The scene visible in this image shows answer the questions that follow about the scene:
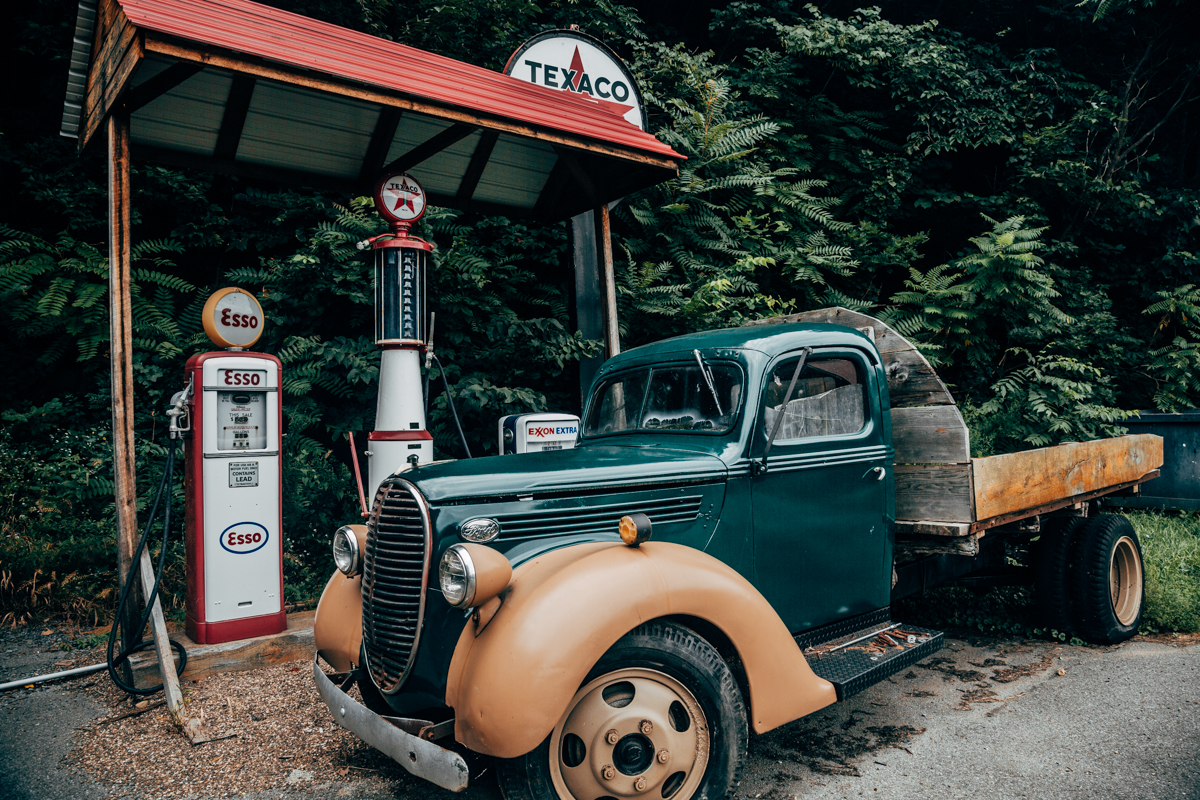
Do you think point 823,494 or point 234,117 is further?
point 234,117

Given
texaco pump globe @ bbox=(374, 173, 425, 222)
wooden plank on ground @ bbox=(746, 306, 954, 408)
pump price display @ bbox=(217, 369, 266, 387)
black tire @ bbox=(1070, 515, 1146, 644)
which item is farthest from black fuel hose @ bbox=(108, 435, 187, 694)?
black tire @ bbox=(1070, 515, 1146, 644)

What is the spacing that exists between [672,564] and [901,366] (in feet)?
7.11

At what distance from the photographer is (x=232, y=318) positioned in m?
4.36

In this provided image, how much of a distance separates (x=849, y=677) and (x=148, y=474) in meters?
5.87

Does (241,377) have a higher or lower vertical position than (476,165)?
lower

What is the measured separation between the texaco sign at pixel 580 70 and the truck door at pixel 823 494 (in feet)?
13.2

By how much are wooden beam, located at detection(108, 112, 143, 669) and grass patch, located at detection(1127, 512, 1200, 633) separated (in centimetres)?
630

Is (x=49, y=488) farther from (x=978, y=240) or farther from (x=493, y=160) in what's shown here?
(x=978, y=240)

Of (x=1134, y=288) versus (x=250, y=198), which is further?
(x=1134, y=288)

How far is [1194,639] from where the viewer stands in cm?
440

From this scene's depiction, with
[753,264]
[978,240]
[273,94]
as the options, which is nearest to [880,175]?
[978,240]

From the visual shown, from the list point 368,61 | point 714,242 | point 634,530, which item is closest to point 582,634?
point 634,530

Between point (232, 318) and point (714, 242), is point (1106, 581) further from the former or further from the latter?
point (232, 318)

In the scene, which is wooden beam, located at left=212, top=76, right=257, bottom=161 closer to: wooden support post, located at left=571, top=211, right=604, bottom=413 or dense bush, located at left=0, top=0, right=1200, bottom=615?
dense bush, located at left=0, top=0, right=1200, bottom=615
